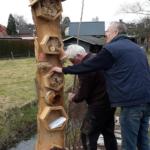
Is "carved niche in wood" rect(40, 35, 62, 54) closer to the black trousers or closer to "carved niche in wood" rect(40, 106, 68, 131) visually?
"carved niche in wood" rect(40, 106, 68, 131)

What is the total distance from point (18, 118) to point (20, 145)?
45.4 inches

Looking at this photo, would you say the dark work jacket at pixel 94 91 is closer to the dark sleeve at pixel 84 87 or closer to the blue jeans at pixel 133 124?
the dark sleeve at pixel 84 87

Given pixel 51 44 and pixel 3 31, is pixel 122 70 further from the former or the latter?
pixel 3 31

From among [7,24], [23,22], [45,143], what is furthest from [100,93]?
[23,22]

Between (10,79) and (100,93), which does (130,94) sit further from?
(10,79)

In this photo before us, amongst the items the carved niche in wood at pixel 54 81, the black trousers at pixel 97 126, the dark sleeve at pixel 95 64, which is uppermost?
the dark sleeve at pixel 95 64

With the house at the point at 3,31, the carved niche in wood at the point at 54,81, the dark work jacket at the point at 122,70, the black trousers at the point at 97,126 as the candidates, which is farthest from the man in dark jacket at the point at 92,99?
the house at the point at 3,31

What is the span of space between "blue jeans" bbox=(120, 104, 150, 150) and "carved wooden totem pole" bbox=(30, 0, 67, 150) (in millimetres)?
680

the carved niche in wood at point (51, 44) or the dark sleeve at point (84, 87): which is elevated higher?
the carved niche in wood at point (51, 44)

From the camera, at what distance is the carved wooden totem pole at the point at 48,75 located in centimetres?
466

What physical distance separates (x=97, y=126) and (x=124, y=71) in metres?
1.07

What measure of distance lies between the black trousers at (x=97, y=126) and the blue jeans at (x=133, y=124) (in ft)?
1.43

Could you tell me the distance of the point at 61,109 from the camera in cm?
486

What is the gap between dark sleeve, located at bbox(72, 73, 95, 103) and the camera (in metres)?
5.06
